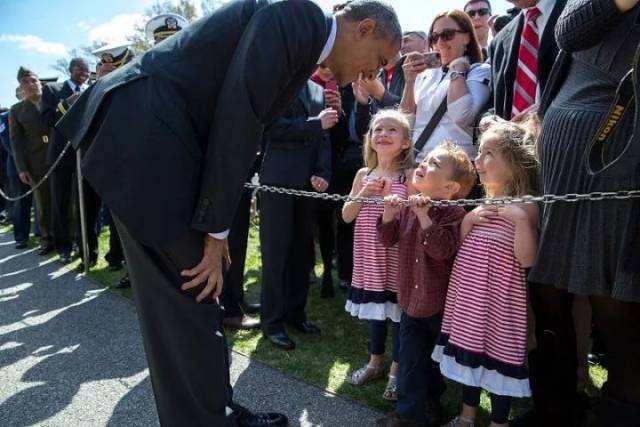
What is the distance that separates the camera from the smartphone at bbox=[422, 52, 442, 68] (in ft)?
11.1

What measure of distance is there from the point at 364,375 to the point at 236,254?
1.57 m

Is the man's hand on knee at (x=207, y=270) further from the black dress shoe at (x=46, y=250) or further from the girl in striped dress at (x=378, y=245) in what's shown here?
the black dress shoe at (x=46, y=250)

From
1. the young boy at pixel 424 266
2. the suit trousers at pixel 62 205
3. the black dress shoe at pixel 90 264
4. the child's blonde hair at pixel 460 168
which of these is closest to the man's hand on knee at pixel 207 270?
the young boy at pixel 424 266

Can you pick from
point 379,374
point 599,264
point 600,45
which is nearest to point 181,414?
point 379,374

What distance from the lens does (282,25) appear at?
177 cm

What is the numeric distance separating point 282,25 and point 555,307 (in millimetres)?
1662

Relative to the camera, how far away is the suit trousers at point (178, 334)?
196 centimetres

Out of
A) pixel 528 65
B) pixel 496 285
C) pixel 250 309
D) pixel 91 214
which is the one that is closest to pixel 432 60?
pixel 528 65

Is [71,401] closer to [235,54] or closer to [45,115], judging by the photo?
[235,54]

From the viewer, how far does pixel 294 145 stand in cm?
377

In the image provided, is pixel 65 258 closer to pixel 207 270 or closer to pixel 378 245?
pixel 378 245

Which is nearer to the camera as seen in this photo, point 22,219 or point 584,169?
point 584,169

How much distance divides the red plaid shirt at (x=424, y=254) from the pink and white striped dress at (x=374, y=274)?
21cm

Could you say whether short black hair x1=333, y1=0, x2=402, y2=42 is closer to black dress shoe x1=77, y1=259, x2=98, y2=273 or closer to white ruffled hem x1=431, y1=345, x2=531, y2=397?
white ruffled hem x1=431, y1=345, x2=531, y2=397
